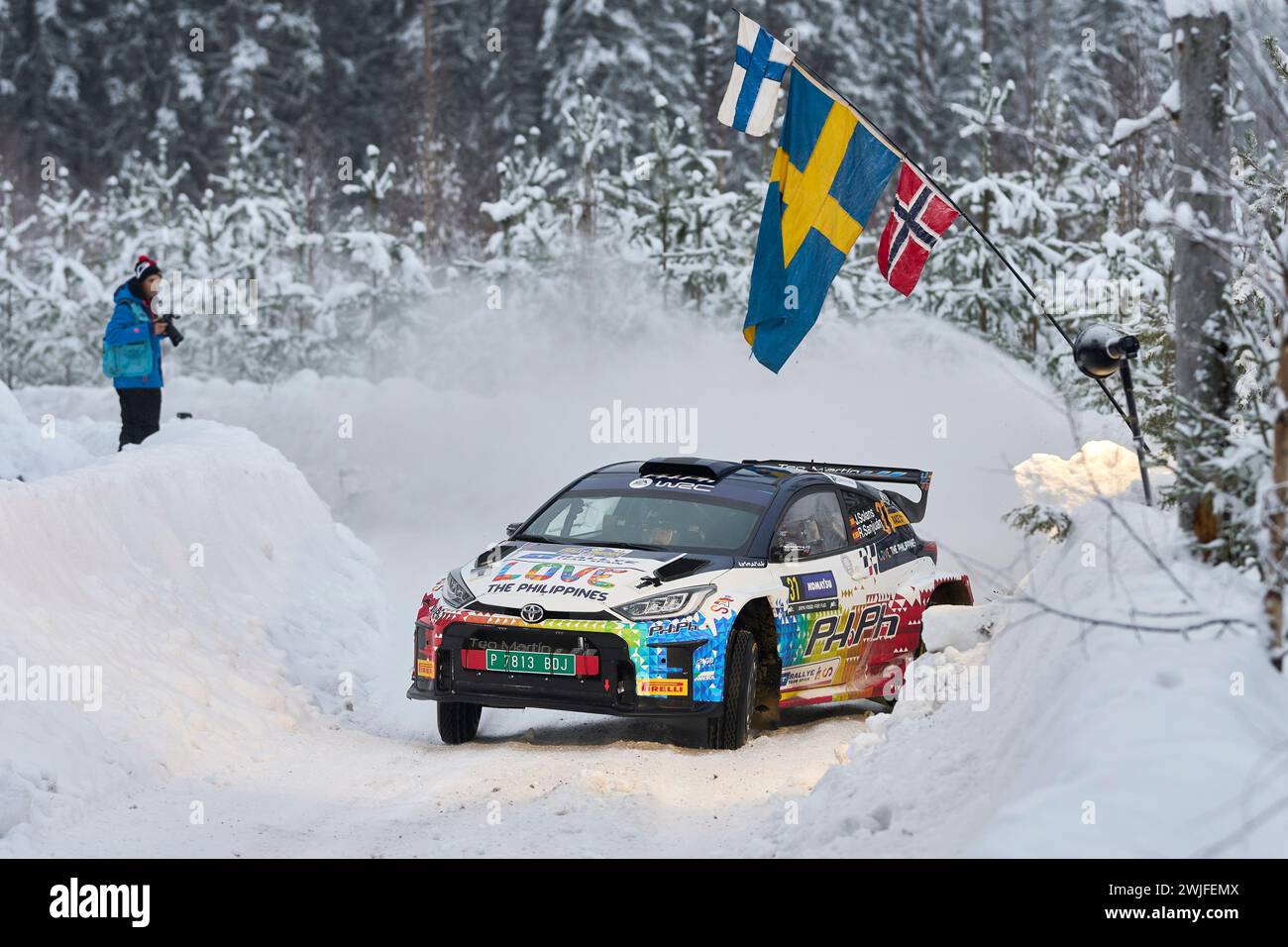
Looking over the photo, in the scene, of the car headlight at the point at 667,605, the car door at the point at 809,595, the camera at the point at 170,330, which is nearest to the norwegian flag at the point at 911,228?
the car door at the point at 809,595

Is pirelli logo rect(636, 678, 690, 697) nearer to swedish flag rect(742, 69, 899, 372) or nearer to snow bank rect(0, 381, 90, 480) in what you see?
swedish flag rect(742, 69, 899, 372)

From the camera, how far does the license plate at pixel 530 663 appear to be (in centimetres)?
893

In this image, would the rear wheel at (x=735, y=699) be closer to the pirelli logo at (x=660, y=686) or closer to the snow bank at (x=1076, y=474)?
the pirelli logo at (x=660, y=686)

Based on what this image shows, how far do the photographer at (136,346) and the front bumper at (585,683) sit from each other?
283 inches

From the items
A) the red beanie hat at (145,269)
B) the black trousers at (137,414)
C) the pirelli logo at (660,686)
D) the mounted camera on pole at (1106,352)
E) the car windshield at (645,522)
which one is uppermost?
the red beanie hat at (145,269)

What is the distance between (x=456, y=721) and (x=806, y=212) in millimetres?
4725

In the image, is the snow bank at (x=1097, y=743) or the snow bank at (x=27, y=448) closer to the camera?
the snow bank at (x=1097, y=743)

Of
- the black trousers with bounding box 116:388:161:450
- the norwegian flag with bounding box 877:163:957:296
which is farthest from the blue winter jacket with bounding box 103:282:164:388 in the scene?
the norwegian flag with bounding box 877:163:957:296

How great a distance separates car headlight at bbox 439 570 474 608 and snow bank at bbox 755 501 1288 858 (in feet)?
8.11

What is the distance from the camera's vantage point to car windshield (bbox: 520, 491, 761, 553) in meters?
10.0

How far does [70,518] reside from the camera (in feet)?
35.1

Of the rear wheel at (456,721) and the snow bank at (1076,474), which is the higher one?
the snow bank at (1076,474)
